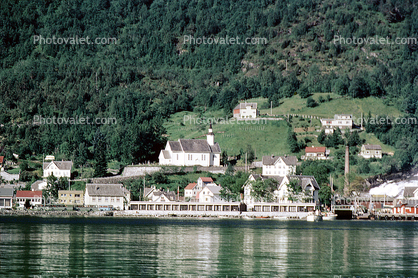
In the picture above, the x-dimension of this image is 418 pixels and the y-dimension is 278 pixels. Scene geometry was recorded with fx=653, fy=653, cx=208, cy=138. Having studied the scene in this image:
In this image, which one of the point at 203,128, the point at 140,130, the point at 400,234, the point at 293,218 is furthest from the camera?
the point at 203,128

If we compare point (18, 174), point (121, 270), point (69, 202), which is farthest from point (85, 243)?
point (18, 174)

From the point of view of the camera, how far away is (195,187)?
13238cm

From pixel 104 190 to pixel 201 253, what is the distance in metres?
77.9

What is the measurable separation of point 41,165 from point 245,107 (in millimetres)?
63325

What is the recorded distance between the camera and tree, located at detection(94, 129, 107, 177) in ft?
469

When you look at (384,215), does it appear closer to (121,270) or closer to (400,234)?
(400,234)

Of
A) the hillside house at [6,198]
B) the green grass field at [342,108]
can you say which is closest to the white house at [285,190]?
the hillside house at [6,198]

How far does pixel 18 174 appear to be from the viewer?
149 meters

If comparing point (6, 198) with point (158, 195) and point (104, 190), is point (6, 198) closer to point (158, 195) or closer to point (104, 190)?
point (104, 190)

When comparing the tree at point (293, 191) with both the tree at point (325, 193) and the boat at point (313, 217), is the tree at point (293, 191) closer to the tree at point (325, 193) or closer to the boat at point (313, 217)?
the tree at point (325, 193)

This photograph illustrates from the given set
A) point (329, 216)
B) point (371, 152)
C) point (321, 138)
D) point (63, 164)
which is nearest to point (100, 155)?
point (63, 164)

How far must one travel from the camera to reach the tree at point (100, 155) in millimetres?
142875

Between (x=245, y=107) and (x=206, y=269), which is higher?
(x=245, y=107)

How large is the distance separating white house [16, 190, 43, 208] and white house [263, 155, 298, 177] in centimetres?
4851
